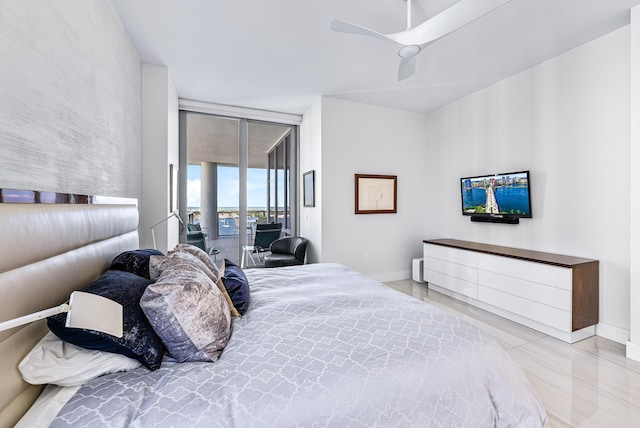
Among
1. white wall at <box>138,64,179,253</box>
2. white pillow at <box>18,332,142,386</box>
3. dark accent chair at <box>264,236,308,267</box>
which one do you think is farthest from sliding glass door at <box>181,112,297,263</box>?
white pillow at <box>18,332,142,386</box>

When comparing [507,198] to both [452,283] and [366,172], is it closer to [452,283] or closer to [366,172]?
[452,283]

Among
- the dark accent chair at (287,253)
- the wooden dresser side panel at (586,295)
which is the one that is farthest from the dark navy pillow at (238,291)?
the wooden dresser side panel at (586,295)

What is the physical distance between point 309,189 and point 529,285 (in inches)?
123

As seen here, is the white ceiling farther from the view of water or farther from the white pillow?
the white pillow

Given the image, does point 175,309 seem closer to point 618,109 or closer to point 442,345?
point 442,345

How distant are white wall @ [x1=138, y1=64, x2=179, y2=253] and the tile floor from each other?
3.73 meters

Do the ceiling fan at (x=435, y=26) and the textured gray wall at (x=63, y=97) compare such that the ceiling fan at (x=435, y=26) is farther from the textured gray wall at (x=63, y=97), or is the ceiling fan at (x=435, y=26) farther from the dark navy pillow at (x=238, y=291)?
the dark navy pillow at (x=238, y=291)

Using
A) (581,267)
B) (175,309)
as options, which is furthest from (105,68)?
(581,267)

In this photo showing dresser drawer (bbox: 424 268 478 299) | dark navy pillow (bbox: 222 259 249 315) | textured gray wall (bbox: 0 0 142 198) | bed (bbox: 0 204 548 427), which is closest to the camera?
bed (bbox: 0 204 548 427)

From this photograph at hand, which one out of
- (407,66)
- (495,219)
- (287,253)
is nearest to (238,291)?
(407,66)

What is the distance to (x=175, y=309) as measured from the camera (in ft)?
3.76

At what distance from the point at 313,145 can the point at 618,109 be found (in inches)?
135

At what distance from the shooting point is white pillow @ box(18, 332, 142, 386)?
0.90 m

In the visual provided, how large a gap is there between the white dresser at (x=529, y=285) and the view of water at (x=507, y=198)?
1.64 ft
